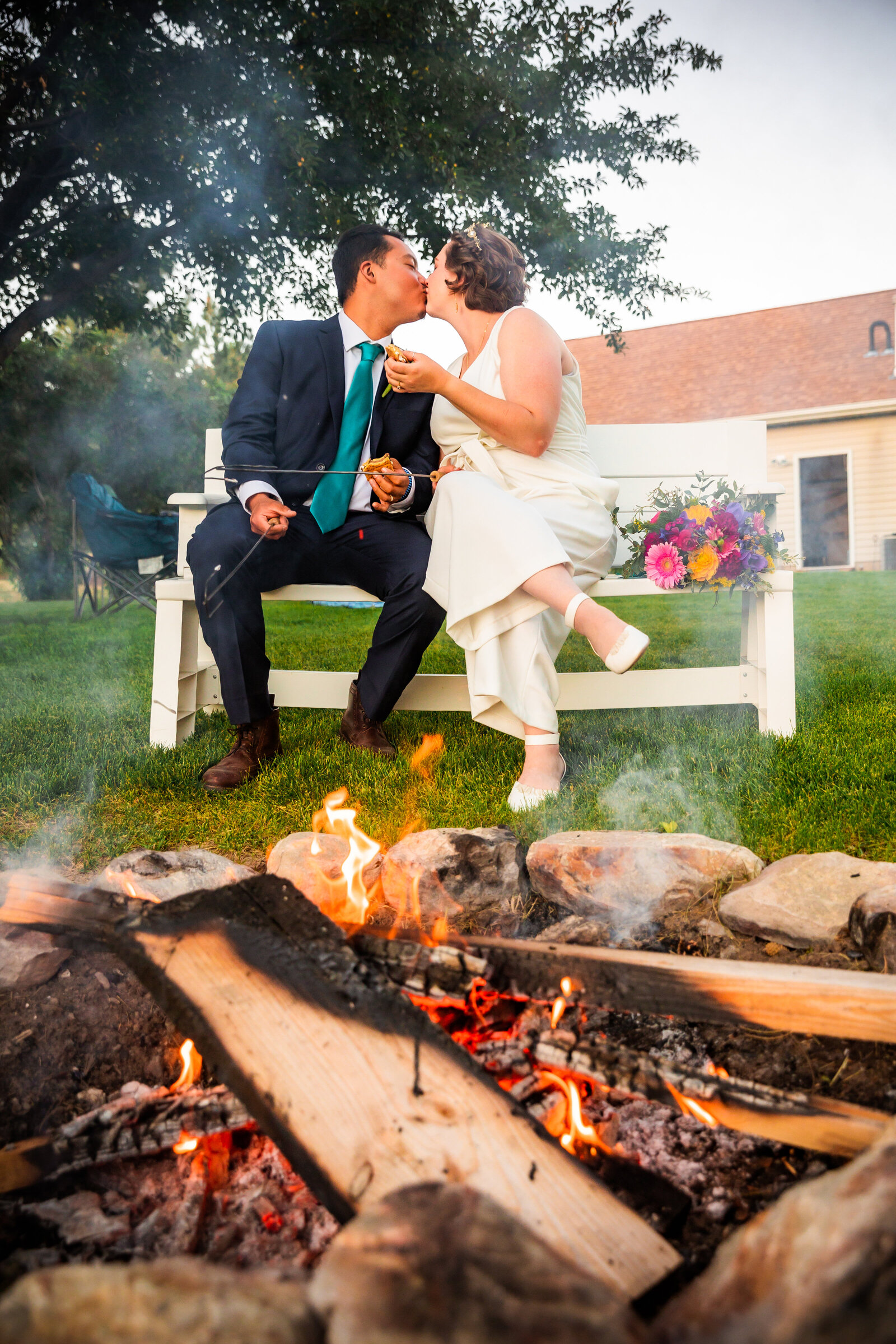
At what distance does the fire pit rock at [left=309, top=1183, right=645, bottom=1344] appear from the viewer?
0.60 meters

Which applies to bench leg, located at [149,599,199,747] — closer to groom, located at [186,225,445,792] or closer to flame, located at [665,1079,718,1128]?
groom, located at [186,225,445,792]

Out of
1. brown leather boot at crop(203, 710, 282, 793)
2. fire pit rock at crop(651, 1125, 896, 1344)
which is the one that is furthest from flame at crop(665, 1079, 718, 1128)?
brown leather boot at crop(203, 710, 282, 793)

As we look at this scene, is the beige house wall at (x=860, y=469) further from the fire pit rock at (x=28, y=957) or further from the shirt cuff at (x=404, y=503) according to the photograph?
the fire pit rock at (x=28, y=957)

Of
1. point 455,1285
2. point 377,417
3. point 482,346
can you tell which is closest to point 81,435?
point 377,417

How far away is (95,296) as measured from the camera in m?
7.24

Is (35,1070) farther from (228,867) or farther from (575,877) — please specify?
(575,877)

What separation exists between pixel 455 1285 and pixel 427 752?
2.28 m

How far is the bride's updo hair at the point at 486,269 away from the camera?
281cm

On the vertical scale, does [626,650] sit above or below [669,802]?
above

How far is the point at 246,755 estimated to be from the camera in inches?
107

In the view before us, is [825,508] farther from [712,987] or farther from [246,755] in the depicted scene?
[712,987]

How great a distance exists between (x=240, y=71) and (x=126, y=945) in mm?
6348

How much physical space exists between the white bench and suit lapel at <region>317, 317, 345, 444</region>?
49cm

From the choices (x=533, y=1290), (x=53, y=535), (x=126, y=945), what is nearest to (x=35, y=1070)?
(x=126, y=945)
